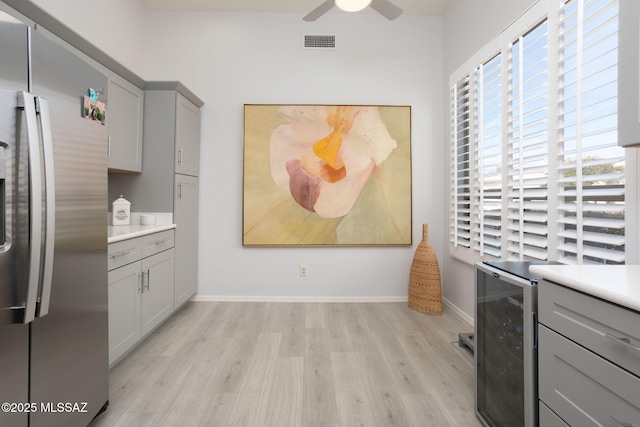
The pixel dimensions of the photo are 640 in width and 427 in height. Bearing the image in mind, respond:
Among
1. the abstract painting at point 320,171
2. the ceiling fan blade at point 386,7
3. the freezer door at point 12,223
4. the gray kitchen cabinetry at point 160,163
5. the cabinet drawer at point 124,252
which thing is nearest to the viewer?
the freezer door at point 12,223

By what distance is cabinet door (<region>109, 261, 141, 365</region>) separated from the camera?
1.97 meters

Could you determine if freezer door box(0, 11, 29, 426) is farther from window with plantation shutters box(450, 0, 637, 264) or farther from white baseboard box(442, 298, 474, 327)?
white baseboard box(442, 298, 474, 327)

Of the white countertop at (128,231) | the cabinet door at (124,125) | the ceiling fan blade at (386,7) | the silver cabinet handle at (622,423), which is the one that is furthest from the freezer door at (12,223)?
the ceiling fan blade at (386,7)

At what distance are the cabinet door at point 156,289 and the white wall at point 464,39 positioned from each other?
8.99 feet

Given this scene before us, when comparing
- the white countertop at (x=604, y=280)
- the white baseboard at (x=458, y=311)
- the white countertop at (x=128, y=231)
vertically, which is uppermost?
the white countertop at (x=128, y=231)

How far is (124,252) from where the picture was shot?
210cm

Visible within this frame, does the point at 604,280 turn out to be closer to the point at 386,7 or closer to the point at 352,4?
the point at 352,4

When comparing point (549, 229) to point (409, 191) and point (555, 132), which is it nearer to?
point (555, 132)

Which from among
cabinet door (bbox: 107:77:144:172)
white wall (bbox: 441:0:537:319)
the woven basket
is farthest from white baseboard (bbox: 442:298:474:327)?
cabinet door (bbox: 107:77:144:172)

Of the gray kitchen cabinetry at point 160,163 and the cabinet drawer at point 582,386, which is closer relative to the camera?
the cabinet drawer at point 582,386

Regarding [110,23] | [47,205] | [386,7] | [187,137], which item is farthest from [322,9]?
[47,205]

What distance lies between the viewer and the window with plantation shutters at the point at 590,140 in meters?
1.49

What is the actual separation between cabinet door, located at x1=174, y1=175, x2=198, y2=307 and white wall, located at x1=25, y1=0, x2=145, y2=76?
1.30 meters

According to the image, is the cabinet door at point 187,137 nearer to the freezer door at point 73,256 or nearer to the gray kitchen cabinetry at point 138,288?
the gray kitchen cabinetry at point 138,288
